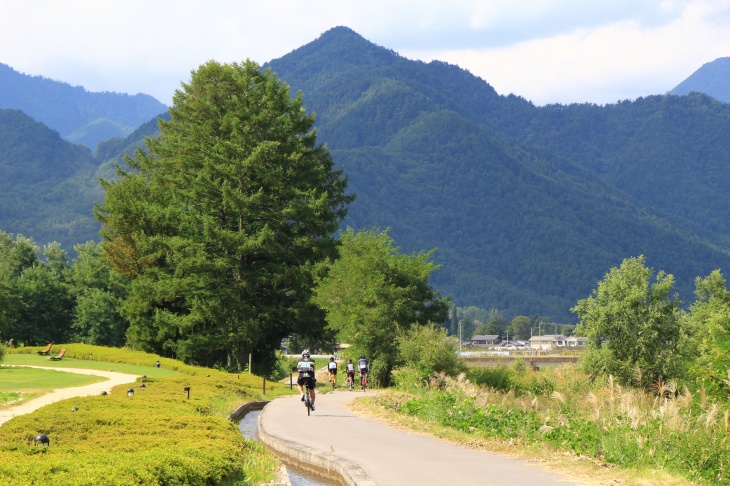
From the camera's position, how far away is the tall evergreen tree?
58.8 metres

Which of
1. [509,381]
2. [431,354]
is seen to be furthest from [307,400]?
[509,381]

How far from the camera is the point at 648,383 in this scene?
4966cm

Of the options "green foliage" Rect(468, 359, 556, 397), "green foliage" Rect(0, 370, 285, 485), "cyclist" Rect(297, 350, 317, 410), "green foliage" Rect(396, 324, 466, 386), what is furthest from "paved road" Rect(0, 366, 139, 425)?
"green foliage" Rect(468, 359, 556, 397)

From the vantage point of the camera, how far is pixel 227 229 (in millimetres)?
60844

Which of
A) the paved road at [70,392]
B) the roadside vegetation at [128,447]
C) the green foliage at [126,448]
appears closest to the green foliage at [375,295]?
the paved road at [70,392]

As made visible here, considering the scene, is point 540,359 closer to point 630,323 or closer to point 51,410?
point 630,323

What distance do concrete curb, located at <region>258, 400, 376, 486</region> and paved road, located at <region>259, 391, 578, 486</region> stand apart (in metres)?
0.02

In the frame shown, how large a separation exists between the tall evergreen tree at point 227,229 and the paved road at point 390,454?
3262 centimetres

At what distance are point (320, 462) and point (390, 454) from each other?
137 centimetres

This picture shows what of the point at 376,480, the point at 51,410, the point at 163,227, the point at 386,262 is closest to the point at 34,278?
the point at 163,227

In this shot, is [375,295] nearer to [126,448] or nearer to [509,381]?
[509,381]

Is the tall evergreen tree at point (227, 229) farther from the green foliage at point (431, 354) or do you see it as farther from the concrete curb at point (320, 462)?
Result: the concrete curb at point (320, 462)

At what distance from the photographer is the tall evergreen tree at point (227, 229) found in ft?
193

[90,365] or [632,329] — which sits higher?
[632,329]
